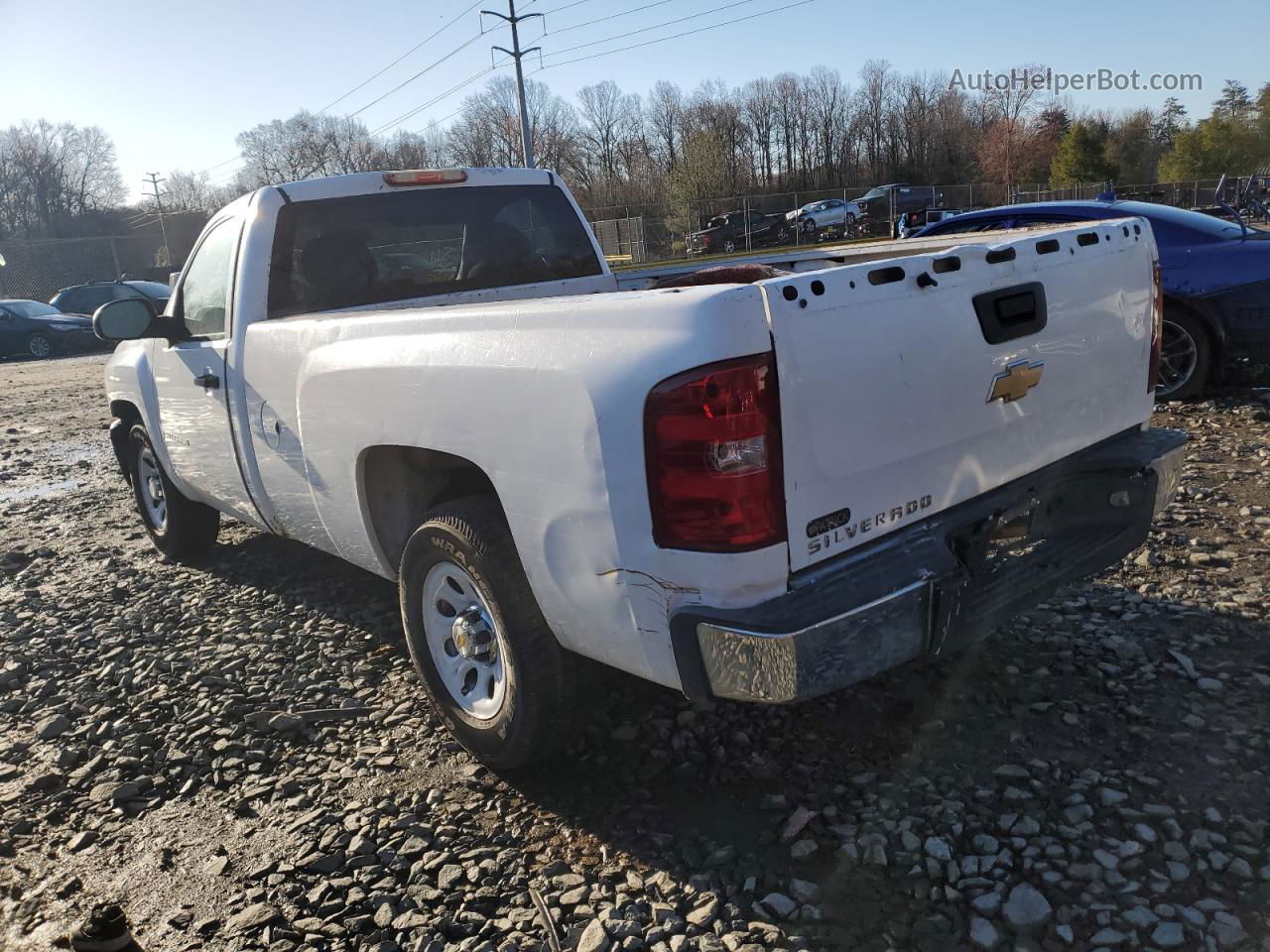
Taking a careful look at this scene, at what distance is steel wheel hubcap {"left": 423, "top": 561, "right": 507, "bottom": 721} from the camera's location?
3.05 meters

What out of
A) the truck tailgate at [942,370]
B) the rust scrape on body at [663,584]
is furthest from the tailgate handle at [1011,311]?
the rust scrape on body at [663,584]

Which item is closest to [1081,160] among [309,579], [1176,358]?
[1176,358]

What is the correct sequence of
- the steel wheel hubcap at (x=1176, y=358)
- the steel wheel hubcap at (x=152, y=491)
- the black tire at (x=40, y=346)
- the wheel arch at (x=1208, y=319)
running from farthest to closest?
the black tire at (x=40, y=346)
the steel wheel hubcap at (x=1176, y=358)
the wheel arch at (x=1208, y=319)
the steel wheel hubcap at (x=152, y=491)

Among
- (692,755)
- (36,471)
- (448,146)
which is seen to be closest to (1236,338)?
(692,755)

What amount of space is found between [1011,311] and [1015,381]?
20 cm

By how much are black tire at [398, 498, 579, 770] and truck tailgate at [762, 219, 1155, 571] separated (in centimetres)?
86

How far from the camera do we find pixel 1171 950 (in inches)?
86.3

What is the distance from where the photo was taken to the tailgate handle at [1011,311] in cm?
263

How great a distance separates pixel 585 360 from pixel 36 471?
27.8 feet

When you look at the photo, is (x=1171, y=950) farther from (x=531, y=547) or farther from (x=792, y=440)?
(x=531, y=547)

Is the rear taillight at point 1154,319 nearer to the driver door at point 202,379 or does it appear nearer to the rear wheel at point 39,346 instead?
the driver door at point 202,379

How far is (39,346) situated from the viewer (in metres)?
22.2

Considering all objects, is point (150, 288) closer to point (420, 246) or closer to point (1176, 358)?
point (420, 246)

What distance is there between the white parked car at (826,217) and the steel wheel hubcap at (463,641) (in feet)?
133
